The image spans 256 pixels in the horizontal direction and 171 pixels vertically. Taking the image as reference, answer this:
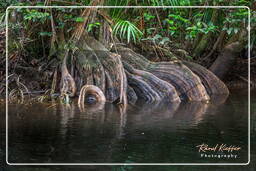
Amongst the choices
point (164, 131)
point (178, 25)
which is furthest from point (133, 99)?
point (164, 131)

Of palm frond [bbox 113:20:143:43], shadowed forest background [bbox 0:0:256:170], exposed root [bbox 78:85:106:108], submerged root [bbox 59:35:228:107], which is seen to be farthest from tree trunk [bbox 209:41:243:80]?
exposed root [bbox 78:85:106:108]

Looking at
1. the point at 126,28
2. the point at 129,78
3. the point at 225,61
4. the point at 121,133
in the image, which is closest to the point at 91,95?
the point at 129,78

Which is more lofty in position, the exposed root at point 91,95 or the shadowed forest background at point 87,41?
the shadowed forest background at point 87,41

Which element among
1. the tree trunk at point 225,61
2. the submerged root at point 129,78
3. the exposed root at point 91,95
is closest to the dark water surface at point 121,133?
the exposed root at point 91,95

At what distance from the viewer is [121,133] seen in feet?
17.5

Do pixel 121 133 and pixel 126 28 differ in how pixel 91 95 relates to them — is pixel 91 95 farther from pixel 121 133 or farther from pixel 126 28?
pixel 121 133

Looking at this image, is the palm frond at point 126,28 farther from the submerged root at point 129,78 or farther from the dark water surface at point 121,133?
the dark water surface at point 121,133

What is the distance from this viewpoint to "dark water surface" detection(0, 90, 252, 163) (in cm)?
437

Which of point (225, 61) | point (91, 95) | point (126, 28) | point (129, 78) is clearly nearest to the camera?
point (91, 95)

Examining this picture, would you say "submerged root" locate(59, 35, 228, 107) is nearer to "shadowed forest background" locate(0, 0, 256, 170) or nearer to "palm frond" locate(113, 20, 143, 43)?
"shadowed forest background" locate(0, 0, 256, 170)

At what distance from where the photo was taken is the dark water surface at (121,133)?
172 inches

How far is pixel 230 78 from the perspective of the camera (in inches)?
481

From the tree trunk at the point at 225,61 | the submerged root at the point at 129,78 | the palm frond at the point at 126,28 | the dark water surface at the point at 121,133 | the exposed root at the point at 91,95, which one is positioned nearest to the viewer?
the dark water surface at the point at 121,133

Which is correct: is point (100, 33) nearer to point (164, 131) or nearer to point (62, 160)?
point (164, 131)
